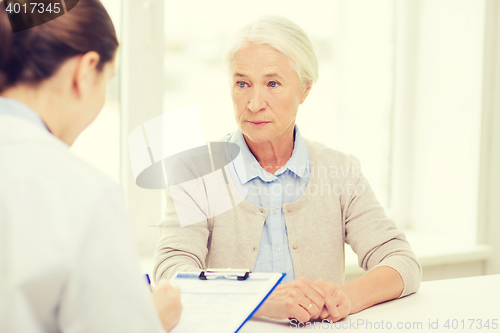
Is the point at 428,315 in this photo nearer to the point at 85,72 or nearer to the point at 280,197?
the point at 280,197

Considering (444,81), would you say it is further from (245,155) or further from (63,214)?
(63,214)

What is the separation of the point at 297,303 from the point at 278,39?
694mm

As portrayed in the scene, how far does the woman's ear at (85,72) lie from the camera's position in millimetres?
490

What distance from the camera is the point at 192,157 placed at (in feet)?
4.17

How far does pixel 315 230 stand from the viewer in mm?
1236

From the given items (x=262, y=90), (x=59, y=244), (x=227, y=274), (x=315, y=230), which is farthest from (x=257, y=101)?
(x=59, y=244)

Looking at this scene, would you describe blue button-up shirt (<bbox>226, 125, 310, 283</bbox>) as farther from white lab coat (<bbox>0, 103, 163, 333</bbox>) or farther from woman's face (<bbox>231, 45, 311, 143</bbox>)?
white lab coat (<bbox>0, 103, 163, 333</bbox>)

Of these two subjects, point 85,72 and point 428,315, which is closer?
point 85,72

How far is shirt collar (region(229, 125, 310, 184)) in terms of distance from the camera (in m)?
1.25

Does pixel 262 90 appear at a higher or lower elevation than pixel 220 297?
higher

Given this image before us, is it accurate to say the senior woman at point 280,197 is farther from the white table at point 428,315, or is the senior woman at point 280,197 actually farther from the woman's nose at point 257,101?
the white table at point 428,315

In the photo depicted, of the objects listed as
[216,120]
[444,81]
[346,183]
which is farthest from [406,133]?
[346,183]

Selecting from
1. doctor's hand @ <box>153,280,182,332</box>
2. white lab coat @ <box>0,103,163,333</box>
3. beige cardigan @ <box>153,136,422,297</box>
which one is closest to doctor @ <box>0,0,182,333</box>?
white lab coat @ <box>0,103,163,333</box>

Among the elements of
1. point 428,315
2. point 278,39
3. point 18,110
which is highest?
point 278,39
